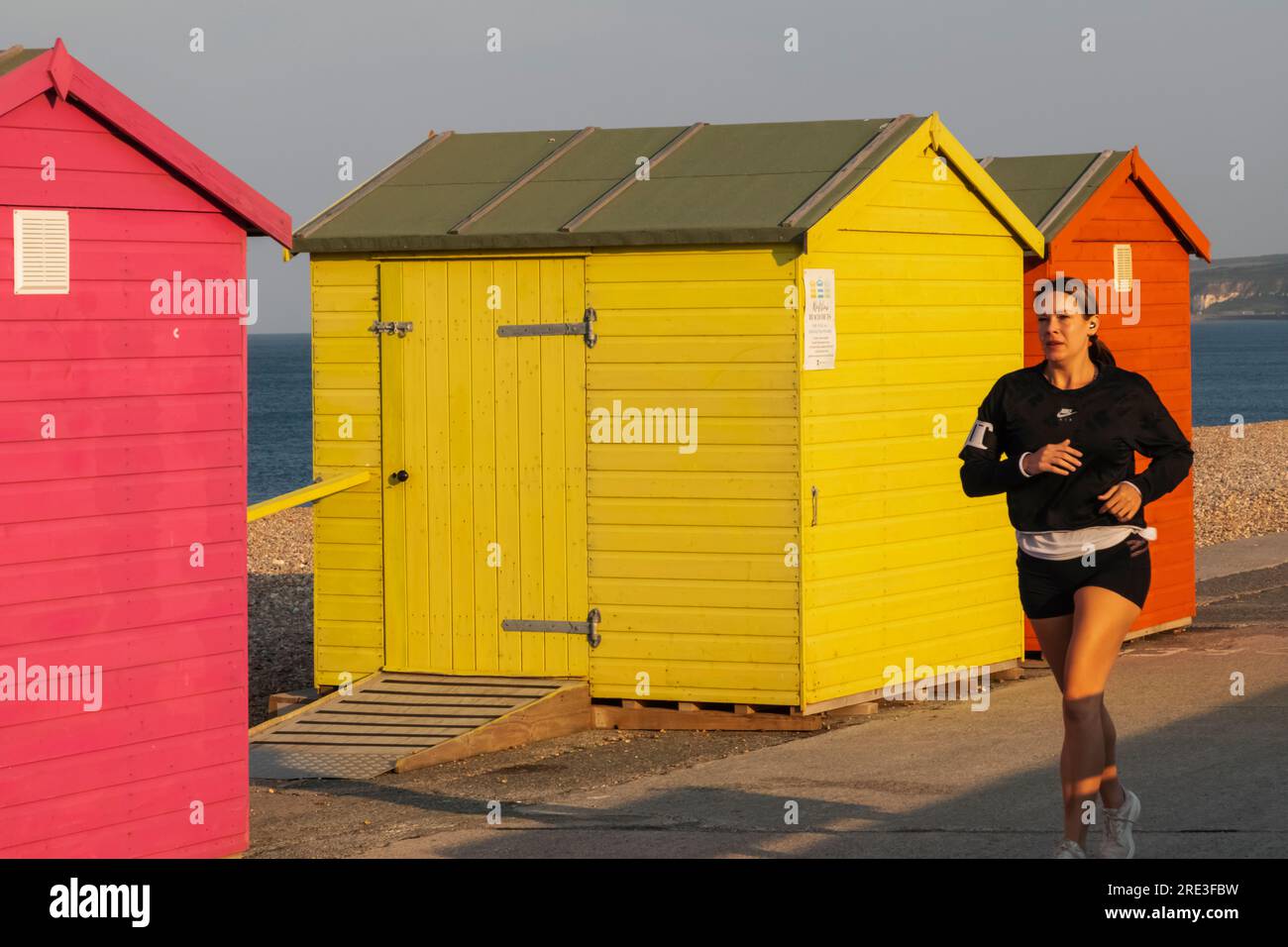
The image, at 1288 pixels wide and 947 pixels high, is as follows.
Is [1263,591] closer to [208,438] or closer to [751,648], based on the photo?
[751,648]

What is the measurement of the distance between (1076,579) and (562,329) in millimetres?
4956

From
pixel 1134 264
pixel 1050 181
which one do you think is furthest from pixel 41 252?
pixel 1134 264

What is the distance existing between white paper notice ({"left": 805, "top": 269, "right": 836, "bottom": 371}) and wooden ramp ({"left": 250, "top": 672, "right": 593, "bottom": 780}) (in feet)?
7.42

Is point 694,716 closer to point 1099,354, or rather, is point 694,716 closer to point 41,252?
point 1099,354

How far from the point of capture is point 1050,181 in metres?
12.7

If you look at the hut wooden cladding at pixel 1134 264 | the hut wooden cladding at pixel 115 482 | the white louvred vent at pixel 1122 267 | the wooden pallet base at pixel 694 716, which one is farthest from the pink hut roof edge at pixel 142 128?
the white louvred vent at pixel 1122 267

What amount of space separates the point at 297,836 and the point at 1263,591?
32.2ft

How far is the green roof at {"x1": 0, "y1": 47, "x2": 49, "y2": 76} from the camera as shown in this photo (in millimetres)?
7020

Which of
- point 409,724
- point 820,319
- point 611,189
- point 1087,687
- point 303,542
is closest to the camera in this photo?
point 1087,687

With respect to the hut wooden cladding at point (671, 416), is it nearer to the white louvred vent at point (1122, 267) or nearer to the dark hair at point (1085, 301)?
the white louvred vent at point (1122, 267)

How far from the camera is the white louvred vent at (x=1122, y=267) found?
1258 centimetres

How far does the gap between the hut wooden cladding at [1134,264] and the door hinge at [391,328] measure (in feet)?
12.9

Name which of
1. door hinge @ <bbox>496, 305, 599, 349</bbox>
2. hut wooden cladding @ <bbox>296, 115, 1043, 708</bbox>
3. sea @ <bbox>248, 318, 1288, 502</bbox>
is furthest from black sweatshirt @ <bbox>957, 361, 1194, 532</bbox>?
sea @ <bbox>248, 318, 1288, 502</bbox>

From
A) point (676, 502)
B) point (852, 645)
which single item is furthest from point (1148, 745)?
point (676, 502)
